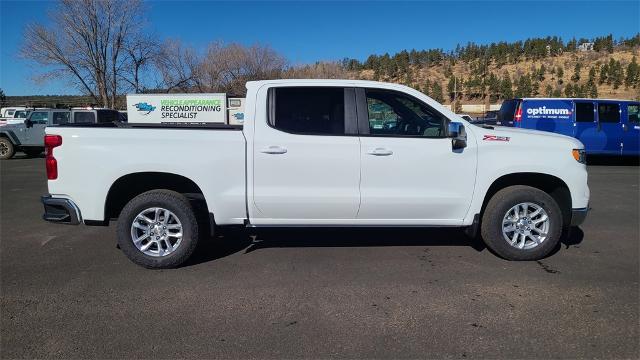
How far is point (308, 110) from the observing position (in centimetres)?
473

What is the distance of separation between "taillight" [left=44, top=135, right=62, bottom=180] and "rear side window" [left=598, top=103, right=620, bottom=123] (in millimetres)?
14609

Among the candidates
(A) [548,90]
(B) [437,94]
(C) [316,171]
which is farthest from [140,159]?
(A) [548,90]

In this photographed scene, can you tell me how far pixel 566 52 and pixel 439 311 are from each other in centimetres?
5241

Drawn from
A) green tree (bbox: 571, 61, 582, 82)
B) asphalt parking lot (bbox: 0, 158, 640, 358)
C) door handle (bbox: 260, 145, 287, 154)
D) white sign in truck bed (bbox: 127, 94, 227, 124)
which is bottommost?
asphalt parking lot (bbox: 0, 158, 640, 358)

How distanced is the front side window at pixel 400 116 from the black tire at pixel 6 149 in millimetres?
17292

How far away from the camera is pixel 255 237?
585 centimetres

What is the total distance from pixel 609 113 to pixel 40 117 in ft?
64.6

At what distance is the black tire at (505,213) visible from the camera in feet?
15.7

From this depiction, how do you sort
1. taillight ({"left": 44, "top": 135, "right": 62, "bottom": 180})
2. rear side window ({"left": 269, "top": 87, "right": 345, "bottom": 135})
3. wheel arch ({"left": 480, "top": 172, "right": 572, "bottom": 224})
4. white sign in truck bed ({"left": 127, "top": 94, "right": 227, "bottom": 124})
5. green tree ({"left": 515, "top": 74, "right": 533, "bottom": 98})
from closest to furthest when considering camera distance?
taillight ({"left": 44, "top": 135, "right": 62, "bottom": 180})
rear side window ({"left": 269, "top": 87, "right": 345, "bottom": 135})
wheel arch ({"left": 480, "top": 172, "right": 572, "bottom": 224})
white sign in truck bed ({"left": 127, "top": 94, "right": 227, "bottom": 124})
green tree ({"left": 515, "top": 74, "right": 533, "bottom": 98})

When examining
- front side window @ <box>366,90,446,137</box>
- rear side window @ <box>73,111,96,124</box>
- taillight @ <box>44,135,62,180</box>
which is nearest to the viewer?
taillight @ <box>44,135,62,180</box>

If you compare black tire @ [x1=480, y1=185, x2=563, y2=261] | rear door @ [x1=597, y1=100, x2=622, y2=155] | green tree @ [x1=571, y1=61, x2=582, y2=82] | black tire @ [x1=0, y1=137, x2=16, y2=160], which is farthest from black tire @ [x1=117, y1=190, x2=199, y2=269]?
green tree @ [x1=571, y1=61, x2=582, y2=82]

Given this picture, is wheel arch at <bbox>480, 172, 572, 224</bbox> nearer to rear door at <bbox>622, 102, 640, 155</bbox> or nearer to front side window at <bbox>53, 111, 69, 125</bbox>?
rear door at <bbox>622, 102, 640, 155</bbox>

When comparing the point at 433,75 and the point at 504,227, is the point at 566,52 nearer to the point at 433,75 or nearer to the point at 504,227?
the point at 433,75

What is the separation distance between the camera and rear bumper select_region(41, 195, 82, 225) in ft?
14.9
